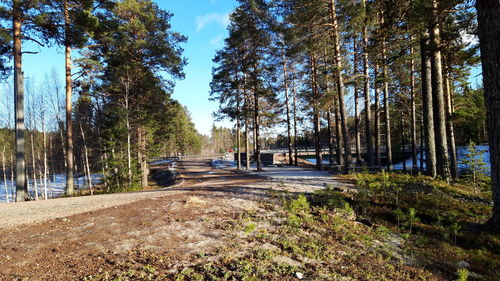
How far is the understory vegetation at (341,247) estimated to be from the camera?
3.25 m

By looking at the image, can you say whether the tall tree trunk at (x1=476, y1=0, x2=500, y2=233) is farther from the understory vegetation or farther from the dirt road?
the dirt road

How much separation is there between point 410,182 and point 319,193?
13.3 ft

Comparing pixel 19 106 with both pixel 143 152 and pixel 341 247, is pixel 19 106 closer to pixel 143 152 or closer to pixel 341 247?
pixel 143 152

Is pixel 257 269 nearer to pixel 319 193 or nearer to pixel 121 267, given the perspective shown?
pixel 121 267

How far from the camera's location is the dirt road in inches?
133

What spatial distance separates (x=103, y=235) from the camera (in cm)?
440

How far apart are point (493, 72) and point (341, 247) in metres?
4.41

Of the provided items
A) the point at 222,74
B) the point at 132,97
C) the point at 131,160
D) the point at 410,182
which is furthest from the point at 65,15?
the point at 410,182

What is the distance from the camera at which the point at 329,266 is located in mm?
3504

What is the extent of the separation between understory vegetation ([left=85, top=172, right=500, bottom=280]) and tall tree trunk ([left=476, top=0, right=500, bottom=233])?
3.78ft

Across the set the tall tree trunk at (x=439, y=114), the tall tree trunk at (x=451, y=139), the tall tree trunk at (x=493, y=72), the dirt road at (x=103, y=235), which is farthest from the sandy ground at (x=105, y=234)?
the tall tree trunk at (x=451, y=139)

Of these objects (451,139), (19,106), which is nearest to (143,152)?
(19,106)

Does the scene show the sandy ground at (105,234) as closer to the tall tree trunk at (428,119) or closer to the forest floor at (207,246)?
the forest floor at (207,246)

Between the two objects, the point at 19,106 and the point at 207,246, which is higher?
the point at 19,106
